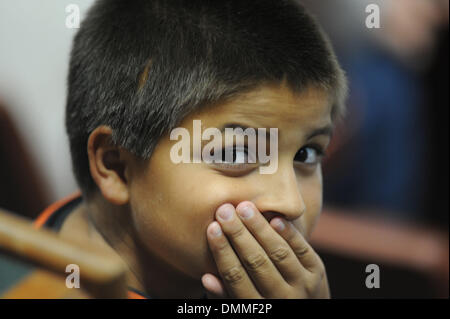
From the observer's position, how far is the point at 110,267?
14.5 inches

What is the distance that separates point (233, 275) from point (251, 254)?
0.11ft

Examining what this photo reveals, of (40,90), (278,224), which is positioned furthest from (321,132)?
(40,90)

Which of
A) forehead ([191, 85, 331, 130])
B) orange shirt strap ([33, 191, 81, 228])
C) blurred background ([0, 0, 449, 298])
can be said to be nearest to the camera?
forehead ([191, 85, 331, 130])

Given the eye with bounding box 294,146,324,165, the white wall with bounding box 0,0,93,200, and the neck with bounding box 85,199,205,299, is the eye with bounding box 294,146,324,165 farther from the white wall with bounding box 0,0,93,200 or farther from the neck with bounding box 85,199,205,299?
the white wall with bounding box 0,0,93,200

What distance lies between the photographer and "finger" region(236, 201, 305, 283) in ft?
1.99

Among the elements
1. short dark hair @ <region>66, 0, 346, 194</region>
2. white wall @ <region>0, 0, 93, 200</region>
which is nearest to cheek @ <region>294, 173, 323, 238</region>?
short dark hair @ <region>66, 0, 346, 194</region>

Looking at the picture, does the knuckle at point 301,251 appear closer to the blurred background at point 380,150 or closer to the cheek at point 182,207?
the cheek at point 182,207

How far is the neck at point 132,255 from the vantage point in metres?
0.69

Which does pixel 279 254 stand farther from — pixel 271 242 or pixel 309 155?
pixel 309 155

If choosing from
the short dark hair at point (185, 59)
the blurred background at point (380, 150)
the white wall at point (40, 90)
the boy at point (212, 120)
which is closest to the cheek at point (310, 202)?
the boy at point (212, 120)

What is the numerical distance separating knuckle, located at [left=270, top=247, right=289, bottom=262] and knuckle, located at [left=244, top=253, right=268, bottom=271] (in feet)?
0.03
